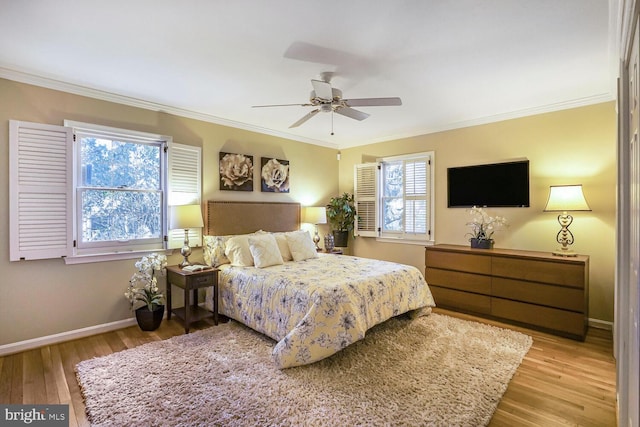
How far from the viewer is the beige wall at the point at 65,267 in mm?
→ 2832

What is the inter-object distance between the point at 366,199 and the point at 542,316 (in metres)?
3.01

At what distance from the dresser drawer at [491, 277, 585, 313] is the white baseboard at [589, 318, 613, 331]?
623 mm

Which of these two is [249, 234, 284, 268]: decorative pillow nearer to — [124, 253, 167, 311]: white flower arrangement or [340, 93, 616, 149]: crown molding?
[124, 253, 167, 311]: white flower arrangement

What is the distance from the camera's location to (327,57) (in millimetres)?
2586

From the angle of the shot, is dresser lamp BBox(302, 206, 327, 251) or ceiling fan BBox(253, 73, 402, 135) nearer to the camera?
ceiling fan BBox(253, 73, 402, 135)

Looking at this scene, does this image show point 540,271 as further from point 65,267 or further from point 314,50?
point 65,267

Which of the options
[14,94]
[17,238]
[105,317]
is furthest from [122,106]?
[105,317]

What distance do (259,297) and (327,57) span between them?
91.2 inches

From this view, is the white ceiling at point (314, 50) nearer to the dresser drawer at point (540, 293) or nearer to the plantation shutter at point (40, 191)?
the plantation shutter at point (40, 191)

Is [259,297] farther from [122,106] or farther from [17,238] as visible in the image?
[122,106]

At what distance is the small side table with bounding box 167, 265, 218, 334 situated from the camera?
328 cm

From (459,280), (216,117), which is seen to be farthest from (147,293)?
(459,280)

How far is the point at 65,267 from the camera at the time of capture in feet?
10.3

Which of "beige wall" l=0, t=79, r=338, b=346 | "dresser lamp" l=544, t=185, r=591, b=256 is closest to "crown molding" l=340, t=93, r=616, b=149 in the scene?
"dresser lamp" l=544, t=185, r=591, b=256
